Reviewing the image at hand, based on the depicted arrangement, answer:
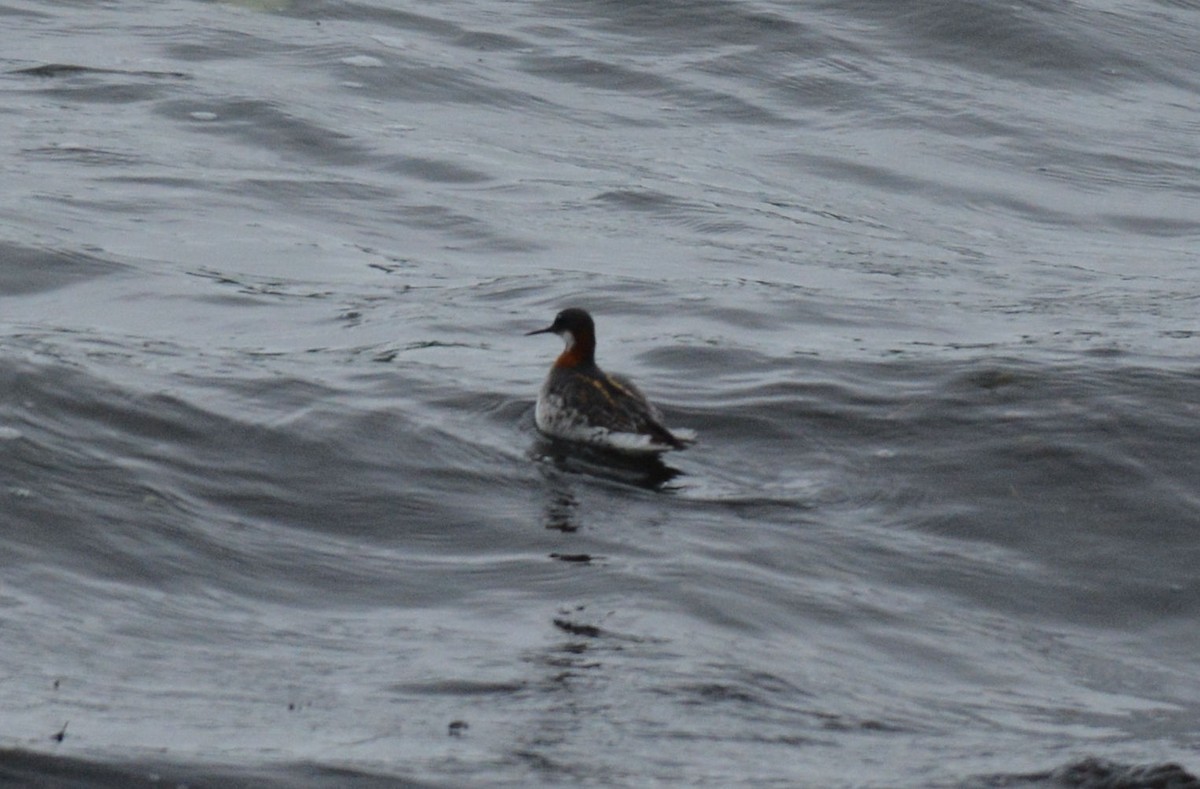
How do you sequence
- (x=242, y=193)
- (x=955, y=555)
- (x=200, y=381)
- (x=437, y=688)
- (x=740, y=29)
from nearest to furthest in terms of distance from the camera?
(x=437, y=688) < (x=955, y=555) < (x=200, y=381) < (x=242, y=193) < (x=740, y=29)

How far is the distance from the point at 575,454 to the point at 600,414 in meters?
0.23

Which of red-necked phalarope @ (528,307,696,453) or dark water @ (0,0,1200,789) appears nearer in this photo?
dark water @ (0,0,1200,789)

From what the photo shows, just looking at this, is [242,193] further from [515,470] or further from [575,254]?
[515,470]

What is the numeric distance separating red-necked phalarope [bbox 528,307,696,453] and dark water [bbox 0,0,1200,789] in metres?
0.18

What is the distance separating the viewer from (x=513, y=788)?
523 centimetres

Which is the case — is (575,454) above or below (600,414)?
below

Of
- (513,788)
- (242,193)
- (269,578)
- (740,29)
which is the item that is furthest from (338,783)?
(740,29)

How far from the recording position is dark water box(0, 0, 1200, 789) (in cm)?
587

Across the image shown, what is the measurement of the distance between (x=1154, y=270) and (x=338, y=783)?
381 inches

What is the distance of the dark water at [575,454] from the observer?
5871mm

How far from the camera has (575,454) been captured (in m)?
9.14

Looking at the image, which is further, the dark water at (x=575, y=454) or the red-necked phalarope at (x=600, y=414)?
the red-necked phalarope at (x=600, y=414)

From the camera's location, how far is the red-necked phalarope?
8.99 metres

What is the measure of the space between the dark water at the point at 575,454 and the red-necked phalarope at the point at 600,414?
179 millimetres
